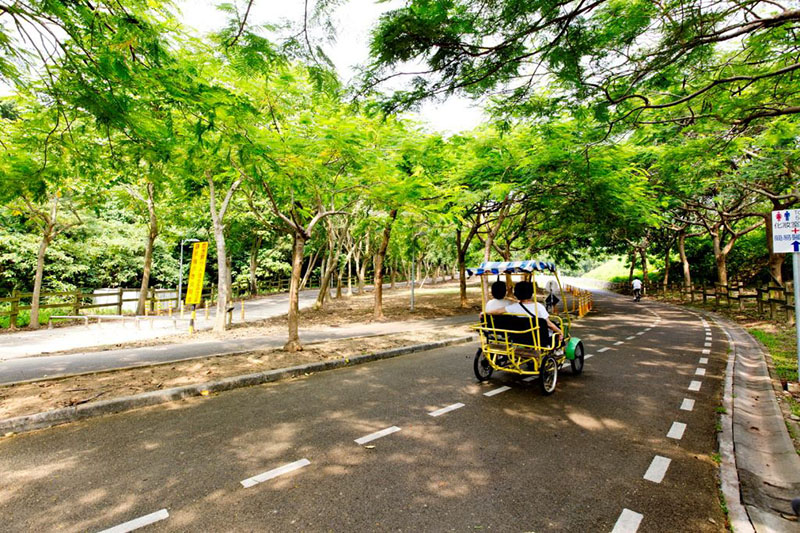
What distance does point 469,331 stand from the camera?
12.5 m

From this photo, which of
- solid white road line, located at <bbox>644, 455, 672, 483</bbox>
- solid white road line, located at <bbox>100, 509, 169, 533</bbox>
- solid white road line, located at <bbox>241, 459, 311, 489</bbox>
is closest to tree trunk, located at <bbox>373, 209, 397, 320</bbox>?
solid white road line, located at <bbox>241, 459, 311, 489</bbox>

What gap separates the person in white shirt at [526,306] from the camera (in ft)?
20.0

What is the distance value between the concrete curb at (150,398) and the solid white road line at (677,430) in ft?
18.5

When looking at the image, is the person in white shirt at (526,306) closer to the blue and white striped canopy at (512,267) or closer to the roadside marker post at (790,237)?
the blue and white striped canopy at (512,267)

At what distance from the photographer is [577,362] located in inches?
297

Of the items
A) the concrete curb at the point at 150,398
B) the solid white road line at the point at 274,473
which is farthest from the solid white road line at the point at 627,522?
the concrete curb at the point at 150,398

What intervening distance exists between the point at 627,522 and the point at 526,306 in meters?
3.58

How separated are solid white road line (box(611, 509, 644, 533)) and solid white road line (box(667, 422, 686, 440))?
1.94 metres

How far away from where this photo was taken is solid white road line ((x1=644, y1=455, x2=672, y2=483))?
3.53m

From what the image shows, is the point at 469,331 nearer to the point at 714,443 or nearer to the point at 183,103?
the point at 714,443

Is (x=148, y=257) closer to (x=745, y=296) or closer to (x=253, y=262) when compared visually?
(x=253, y=262)

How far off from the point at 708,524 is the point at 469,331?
31.4 ft

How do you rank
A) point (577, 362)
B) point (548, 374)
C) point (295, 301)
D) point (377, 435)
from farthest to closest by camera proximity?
1. point (295, 301)
2. point (577, 362)
3. point (548, 374)
4. point (377, 435)

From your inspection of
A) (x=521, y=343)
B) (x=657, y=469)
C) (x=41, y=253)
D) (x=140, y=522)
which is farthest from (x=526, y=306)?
(x=41, y=253)
